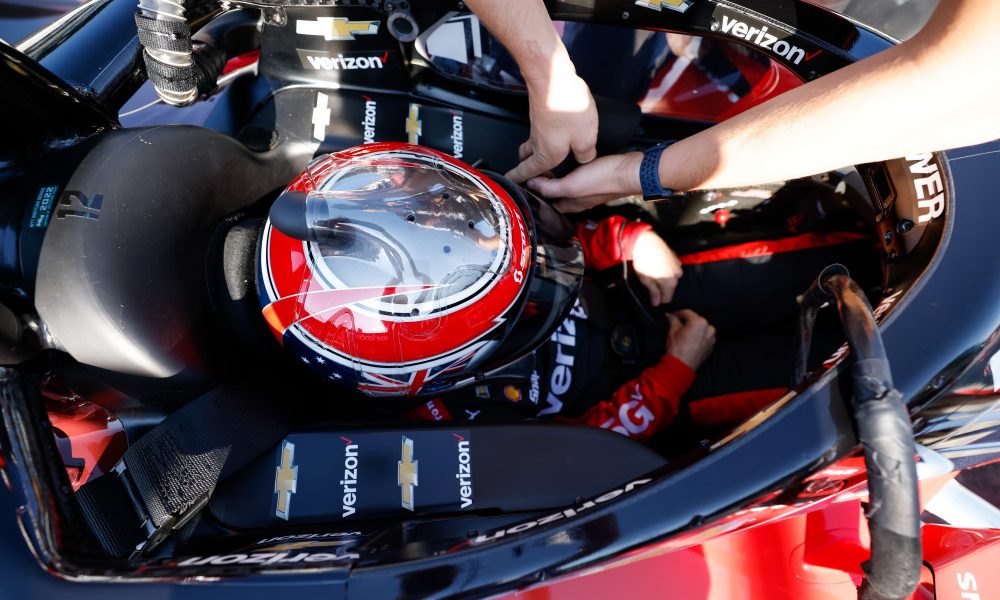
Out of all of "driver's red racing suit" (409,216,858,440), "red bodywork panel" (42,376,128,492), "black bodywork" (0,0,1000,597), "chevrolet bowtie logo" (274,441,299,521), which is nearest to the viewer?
"black bodywork" (0,0,1000,597)

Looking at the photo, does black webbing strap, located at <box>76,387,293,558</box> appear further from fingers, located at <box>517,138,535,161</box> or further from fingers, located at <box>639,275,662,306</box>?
fingers, located at <box>639,275,662,306</box>

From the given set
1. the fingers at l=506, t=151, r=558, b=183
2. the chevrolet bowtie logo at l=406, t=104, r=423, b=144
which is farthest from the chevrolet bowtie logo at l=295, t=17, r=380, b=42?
the fingers at l=506, t=151, r=558, b=183

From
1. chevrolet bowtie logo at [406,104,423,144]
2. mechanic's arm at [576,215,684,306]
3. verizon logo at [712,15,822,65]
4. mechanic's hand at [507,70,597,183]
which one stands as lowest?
mechanic's arm at [576,215,684,306]

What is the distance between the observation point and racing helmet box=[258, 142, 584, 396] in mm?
842

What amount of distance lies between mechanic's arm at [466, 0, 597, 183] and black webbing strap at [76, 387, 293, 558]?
70cm

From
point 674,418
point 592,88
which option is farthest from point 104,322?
point 592,88

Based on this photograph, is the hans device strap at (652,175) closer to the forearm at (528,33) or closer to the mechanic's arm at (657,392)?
the forearm at (528,33)

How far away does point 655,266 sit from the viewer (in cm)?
136

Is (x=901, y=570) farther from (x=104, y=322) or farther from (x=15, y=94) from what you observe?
(x=15, y=94)

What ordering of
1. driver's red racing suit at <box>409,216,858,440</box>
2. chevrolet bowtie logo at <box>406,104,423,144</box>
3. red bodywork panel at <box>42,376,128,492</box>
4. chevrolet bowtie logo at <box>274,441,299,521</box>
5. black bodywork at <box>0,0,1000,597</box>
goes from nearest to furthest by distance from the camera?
black bodywork at <box>0,0,1000,597</box> < chevrolet bowtie logo at <box>274,441,299,521</box> < red bodywork panel at <box>42,376,128,492</box> < driver's red racing suit at <box>409,216,858,440</box> < chevrolet bowtie logo at <box>406,104,423,144</box>

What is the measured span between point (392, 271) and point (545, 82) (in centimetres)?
47

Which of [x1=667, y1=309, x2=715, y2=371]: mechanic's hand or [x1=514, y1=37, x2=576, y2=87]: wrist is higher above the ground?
[x1=514, y1=37, x2=576, y2=87]: wrist

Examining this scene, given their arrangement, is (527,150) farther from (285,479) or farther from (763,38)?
(285,479)

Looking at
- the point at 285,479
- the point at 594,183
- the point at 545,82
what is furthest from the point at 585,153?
the point at 285,479
